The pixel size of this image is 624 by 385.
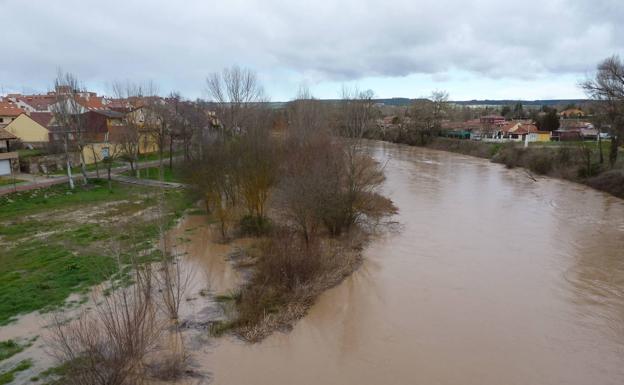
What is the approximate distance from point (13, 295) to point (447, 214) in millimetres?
19130

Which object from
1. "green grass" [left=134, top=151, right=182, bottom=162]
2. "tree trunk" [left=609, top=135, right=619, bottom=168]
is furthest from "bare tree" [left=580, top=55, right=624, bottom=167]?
"green grass" [left=134, top=151, right=182, bottom=162]

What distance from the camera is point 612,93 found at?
3131cm

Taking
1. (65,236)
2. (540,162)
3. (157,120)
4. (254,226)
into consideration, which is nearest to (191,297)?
(254,226)

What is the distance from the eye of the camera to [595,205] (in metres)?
26.0

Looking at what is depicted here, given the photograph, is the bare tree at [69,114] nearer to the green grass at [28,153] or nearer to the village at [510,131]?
the green grass at [28,153]

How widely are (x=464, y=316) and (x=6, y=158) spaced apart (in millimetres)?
30475

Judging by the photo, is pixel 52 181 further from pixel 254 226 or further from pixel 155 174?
pixel 254 226

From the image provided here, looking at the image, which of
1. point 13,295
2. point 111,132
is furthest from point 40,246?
point 111,132

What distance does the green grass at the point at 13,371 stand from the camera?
8422mm

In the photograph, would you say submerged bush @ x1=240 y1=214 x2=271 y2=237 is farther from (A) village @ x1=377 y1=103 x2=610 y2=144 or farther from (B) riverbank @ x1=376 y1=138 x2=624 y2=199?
(A) village @ x1=377 y1=103 x2=610 y2=144

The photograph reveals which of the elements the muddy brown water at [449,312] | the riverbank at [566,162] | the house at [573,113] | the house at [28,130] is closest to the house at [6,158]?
the house at [28,130]

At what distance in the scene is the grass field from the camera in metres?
12.6

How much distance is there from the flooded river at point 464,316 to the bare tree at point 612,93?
586 inches

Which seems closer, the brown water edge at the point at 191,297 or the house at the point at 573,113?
the brown water edge at the point at 191,297
